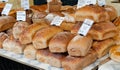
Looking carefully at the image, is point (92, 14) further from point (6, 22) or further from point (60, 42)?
point (6, 22)

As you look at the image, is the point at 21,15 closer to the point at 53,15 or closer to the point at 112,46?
the point at 53,15

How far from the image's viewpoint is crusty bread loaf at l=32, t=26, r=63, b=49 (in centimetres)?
152

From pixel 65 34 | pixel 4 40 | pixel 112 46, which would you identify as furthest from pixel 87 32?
pixel 4 40

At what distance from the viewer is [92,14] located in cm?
153

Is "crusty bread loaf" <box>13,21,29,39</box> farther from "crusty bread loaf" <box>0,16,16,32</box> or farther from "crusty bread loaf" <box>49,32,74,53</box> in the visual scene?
"crusty bread loaf" <box>49,32,74,53</box>

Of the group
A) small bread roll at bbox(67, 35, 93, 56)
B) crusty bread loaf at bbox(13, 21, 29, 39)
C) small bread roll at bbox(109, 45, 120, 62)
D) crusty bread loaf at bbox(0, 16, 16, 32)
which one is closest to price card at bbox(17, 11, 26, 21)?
crusty bread loaf at bbox(13, 21, 29, 39)

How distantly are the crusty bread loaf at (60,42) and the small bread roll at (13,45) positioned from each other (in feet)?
1.06

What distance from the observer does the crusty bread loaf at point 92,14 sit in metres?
1.52

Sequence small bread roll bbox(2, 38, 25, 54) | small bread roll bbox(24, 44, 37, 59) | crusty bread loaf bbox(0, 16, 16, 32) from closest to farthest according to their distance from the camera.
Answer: small bread roll bbox(24, 44, 37, 59) < small bread roll bbox(2, 38, 25, 54) < crusty bread loaf bbox(0, 16, 16, 32)

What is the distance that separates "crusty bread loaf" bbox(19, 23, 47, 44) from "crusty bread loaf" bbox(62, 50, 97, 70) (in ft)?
1.26

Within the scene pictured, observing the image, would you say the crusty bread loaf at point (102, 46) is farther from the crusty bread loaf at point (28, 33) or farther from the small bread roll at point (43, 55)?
the crusty bread loaf at point (28, 33)

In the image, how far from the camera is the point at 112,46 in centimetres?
157

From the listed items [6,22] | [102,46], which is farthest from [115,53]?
[6,22]

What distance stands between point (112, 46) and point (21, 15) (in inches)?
33.3
